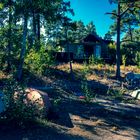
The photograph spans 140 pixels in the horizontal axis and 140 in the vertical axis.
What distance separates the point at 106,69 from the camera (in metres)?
30.3

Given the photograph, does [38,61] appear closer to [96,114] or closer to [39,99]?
[96,114]

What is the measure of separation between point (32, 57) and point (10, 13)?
12.1ft

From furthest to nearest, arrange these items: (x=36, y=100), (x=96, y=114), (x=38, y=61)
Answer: (x=38, y=61)
(x=96, y=114)
(x=36, y=100)

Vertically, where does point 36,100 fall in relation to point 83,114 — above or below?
above

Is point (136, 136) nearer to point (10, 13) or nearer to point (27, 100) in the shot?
point (27, 100)

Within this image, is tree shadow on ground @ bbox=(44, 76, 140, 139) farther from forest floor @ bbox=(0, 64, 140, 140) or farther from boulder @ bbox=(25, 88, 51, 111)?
boulder @ bbox=(25, 88, 51, 111)

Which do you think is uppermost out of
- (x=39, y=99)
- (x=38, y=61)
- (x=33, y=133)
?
(x=38, y=61)

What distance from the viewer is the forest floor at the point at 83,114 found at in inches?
446

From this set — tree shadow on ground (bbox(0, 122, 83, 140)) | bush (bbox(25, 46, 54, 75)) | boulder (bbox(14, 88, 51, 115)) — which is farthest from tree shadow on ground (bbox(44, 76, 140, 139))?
bush (bbox(25, 46, 54, 75))

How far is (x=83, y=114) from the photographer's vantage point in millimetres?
14664

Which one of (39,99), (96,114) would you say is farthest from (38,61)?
(39,99)

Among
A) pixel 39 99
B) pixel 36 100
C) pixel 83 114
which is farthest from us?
pixel 83 114

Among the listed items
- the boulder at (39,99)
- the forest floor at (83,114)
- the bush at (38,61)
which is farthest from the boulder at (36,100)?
the bush at (38,61)

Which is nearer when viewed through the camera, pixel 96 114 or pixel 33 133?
pixel 33 133
